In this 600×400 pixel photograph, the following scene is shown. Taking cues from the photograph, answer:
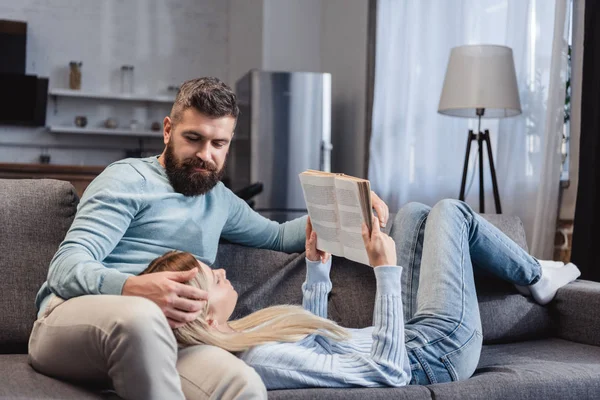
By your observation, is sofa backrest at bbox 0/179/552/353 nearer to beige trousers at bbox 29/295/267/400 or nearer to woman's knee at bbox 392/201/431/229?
woman's knee at bbox 392/201/431/229

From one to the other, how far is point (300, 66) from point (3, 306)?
466 centimetres

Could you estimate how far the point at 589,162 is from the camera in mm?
3408

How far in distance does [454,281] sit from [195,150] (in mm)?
788

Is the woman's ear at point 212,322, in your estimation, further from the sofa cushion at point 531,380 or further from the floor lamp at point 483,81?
the floor lamp at point 483,81

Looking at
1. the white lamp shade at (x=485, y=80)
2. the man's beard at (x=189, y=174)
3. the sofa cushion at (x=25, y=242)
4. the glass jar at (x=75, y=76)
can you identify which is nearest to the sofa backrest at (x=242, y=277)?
the sofa cushion at (x=25, y=242)

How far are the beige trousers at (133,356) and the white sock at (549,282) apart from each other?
1.30 metres

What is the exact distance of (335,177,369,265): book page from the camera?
5.59ft

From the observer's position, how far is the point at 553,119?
3.65m

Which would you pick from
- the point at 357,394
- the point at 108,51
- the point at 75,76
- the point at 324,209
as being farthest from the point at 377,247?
the point at 108,51

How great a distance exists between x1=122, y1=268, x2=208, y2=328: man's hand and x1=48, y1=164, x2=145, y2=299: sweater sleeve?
77mm

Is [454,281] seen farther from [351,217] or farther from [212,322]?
[212,322]

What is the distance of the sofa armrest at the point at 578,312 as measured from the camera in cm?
234

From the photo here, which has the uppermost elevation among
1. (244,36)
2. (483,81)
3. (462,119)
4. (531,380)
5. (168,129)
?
(244,36)

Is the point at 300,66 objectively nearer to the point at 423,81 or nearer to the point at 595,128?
the point at 423,81
